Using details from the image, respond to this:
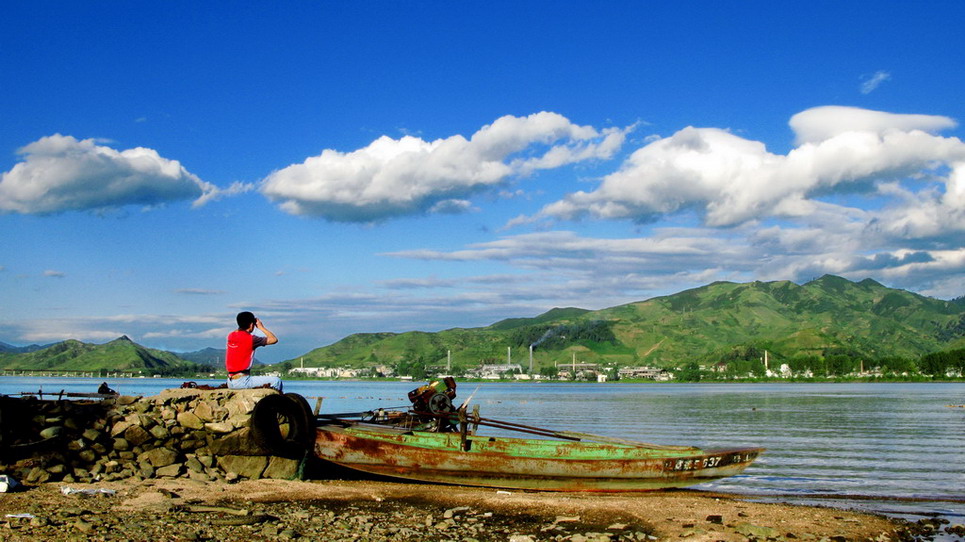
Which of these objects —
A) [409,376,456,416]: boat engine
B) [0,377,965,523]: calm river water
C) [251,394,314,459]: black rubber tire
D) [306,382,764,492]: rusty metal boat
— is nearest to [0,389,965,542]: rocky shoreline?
[251,394,314,459]: black rubber tire

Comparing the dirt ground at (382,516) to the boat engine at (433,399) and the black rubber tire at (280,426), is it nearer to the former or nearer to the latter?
the black rubber tire at (280,426)

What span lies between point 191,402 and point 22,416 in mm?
3682

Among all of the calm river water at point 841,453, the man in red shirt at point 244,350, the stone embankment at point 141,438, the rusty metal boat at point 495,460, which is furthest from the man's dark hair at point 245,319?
the calm river water at point 841,453

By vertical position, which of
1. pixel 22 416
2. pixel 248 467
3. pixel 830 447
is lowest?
pixel 830 447

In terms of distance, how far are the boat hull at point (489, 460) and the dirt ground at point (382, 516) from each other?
565 millimetres

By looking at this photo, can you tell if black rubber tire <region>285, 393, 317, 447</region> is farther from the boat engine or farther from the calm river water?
the calm river water

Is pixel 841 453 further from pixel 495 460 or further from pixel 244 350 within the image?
pixel 244 350

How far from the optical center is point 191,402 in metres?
18.2

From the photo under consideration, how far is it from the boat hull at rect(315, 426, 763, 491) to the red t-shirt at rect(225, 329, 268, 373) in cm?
275

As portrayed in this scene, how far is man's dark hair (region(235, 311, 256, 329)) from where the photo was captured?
60.1ft

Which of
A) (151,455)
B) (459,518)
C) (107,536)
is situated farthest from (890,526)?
(151,455)

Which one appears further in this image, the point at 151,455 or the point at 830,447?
the point at 830,447

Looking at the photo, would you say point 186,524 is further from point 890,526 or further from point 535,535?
point 890,526

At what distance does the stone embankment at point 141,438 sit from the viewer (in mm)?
16688
